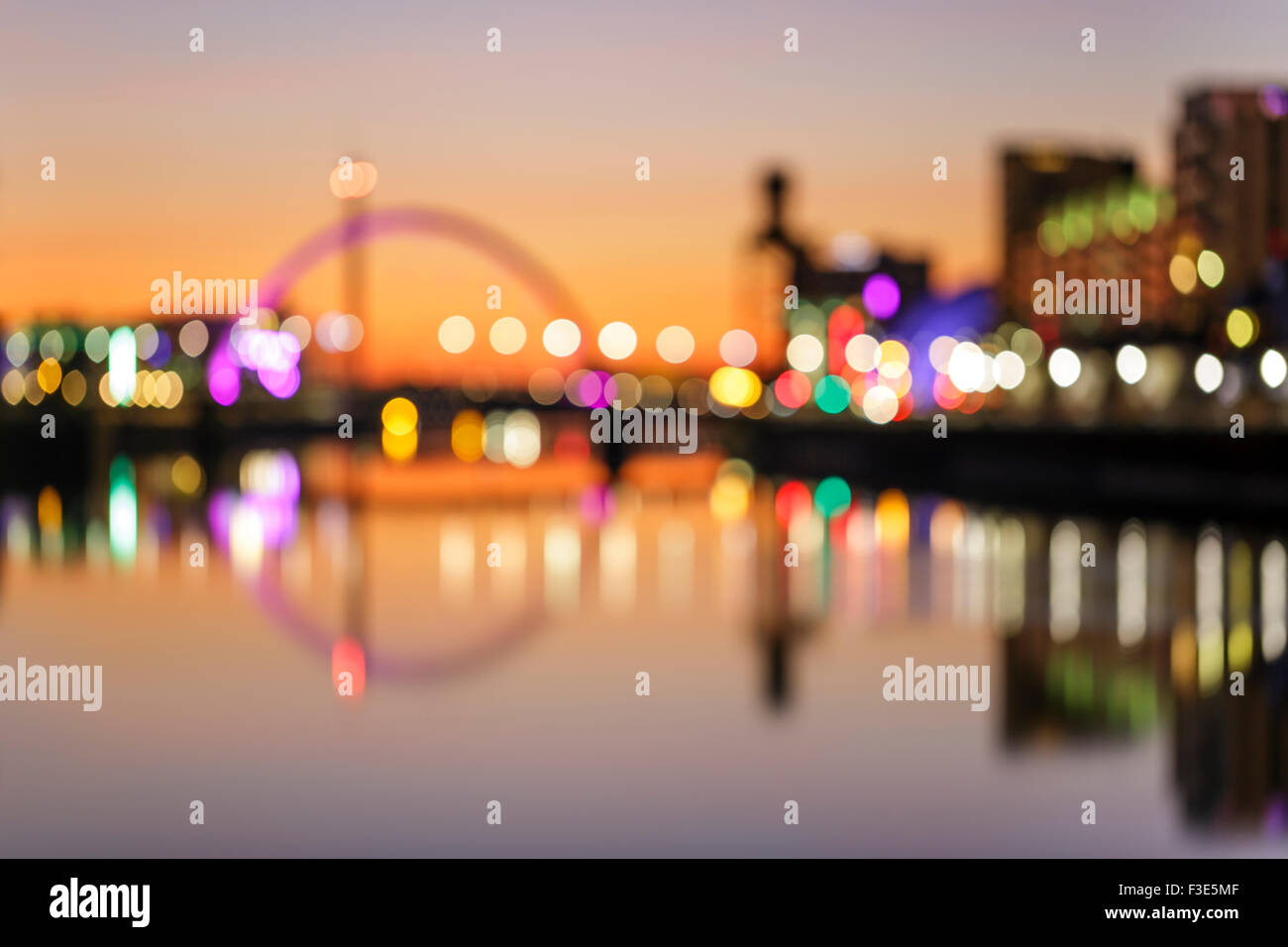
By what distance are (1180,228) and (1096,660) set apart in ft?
280

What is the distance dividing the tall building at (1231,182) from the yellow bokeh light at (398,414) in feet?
144

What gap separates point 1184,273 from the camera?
93.1m

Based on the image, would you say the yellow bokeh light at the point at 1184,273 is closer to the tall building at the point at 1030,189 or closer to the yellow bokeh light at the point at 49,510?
the tall building at the point at 1030,189

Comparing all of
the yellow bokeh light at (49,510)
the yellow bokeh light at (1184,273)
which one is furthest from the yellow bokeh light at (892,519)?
the yellow bokeh light at (1184,273)
